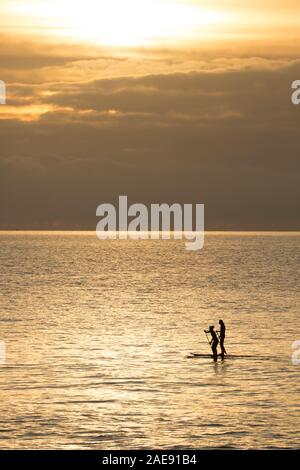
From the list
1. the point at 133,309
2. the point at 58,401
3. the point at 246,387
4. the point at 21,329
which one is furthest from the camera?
the point at 133,309

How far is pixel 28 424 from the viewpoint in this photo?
39.1 metres

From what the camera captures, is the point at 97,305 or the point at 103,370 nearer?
the point at 103,370

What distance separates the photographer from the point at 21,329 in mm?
76875

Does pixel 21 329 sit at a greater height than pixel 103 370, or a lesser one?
greater

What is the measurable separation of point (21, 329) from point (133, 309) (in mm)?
24976

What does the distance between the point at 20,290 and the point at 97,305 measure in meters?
28.0
